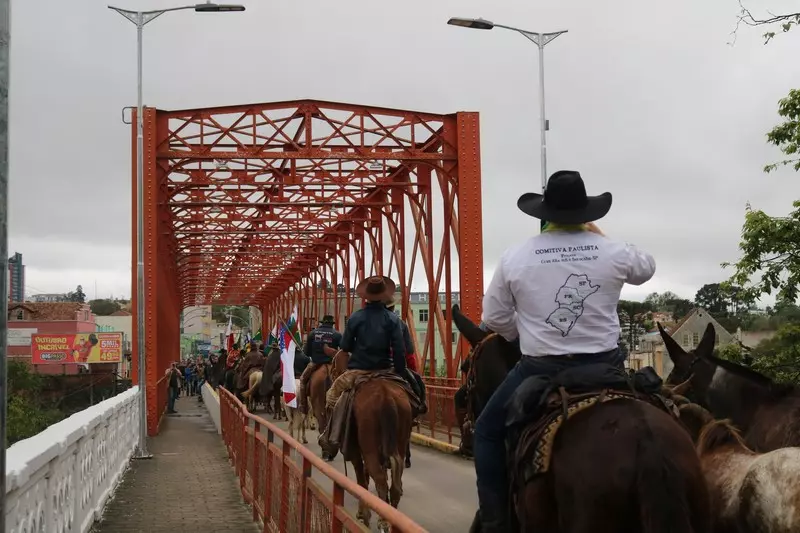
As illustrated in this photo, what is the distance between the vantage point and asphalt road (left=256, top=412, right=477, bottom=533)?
10.3m

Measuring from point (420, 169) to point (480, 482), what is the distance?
23126 mm

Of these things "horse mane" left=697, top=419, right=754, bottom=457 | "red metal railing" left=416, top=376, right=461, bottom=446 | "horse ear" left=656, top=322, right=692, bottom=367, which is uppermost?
"horse ear" left=656, top=322, right=692, bottom=367

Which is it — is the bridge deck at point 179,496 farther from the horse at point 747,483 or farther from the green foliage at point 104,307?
the green foliage at point 104,307

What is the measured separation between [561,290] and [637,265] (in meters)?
0.37

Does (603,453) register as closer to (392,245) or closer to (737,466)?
Answer: (737,466)

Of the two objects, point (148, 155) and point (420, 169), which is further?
point (420, 169)

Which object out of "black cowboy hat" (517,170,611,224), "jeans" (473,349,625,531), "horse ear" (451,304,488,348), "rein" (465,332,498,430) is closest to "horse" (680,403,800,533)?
"jeans" (473,349,625,531)

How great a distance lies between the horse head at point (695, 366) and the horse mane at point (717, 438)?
1.73m

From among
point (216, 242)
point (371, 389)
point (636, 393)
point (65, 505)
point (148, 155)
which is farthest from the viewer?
point (216, 242)

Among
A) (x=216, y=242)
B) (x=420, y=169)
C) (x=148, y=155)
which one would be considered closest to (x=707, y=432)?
(x=148, y=155)

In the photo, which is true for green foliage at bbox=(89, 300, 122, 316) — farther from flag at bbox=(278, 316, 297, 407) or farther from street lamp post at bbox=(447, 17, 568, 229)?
flag at bbox=(278, 316, 297, 407)

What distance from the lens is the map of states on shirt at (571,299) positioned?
15.0 ft

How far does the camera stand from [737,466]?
16.8 feet

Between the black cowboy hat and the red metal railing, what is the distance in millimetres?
12686
